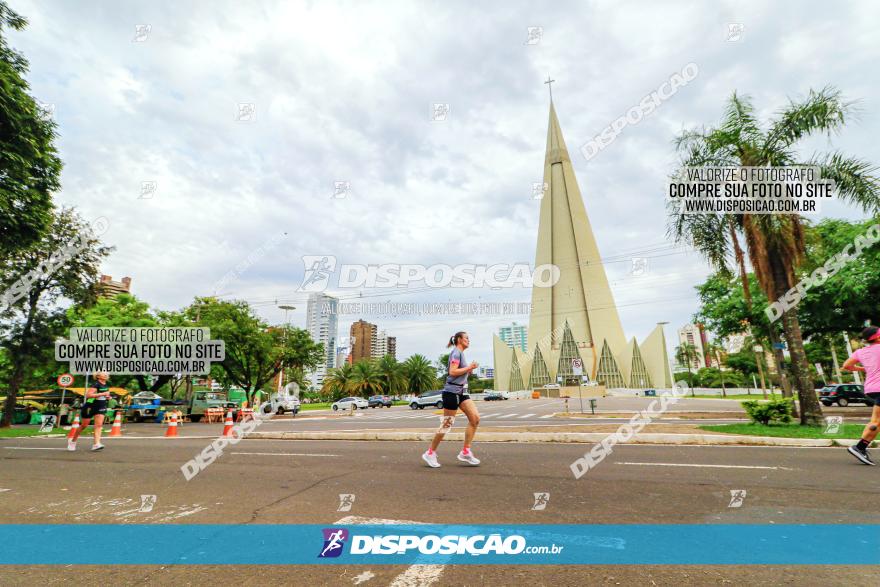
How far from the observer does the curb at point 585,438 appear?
8.71 m

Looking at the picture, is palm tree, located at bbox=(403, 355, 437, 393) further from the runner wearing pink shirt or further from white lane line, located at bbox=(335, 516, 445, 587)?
white lane line, located at bbox=(335, 516, 445, 587)

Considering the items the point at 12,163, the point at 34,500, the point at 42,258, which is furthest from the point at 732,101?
the point at 42,258

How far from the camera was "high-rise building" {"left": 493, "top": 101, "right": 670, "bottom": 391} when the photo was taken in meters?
82.9

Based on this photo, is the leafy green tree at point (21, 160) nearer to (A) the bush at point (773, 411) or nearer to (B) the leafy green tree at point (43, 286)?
(B) the leafy green tree at point (43, 286)

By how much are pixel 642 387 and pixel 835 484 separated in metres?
85.4

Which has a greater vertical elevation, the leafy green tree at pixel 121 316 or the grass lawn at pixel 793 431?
the leafy green tree at pixel 121 316

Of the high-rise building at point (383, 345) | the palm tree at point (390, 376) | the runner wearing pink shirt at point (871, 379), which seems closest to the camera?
the runner wearing pink shirt at point (871, 379)

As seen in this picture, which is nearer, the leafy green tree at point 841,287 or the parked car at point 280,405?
the leafy green tree at point 841,287

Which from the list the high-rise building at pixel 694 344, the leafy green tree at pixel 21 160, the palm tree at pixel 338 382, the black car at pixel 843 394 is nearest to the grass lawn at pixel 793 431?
the leafy green tree at pixel 21 160

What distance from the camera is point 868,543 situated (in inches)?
123

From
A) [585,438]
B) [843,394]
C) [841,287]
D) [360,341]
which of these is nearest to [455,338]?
[585,438]

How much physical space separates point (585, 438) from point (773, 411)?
21.5 feet

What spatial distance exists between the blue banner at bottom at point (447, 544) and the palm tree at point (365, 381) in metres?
65.7

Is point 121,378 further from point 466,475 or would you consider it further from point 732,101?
point 732,101
